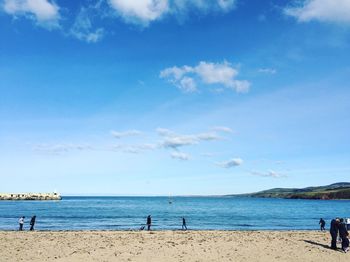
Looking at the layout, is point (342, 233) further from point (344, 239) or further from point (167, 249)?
point (167, 249)

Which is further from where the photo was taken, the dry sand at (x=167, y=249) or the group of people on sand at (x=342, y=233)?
the group of people on sand at (x=342, y=233)

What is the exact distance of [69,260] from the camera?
24422 mm

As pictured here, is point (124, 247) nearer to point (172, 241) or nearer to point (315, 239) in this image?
point (172, 241)

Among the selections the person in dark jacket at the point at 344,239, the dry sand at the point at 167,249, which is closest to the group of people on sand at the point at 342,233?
the person in dark jacket at the point at 344,239

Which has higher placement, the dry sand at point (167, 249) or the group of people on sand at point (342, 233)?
the group of people on sand at point (342, 233)

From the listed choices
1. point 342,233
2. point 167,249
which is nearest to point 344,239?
point 342,233

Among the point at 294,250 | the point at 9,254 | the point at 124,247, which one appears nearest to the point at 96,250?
the point at 124,247

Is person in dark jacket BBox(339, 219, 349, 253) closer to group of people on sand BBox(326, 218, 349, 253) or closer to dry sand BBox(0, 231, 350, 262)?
group of people on sand BBox(326, 218, 349, 253)

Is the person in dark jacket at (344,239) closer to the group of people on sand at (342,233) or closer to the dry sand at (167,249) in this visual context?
the group of people on sand at (342,233)

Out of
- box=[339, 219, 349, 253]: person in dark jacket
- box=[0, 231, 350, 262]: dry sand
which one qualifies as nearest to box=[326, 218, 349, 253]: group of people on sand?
box=[339, 219, 349, 253]: person in dark jacket

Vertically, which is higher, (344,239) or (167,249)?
(344,239)

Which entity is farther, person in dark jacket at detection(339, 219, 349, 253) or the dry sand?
person in dark jacket at detection(339, 219, 349, 253)

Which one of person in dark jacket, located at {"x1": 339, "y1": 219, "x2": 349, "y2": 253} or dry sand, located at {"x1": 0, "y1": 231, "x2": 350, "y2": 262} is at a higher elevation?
person in dark jacket, located at {"x1": 339, "y1": 219, "x2": 349, "y2": 253}

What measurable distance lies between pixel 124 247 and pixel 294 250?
12721mm
